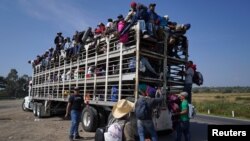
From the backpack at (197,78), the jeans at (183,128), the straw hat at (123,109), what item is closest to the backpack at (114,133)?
the straw hat at (123,109)

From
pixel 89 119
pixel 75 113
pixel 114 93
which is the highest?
pixel 114 93

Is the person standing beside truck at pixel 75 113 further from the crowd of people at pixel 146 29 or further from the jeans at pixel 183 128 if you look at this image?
the jeans at pixel 183 128

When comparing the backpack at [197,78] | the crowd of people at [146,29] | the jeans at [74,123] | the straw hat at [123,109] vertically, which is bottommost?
the jeans at [74,123]

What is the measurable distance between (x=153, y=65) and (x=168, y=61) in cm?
54

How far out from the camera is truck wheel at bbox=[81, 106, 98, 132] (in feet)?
29.2

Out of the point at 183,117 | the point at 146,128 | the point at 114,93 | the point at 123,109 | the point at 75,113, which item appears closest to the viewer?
the point at 146,128

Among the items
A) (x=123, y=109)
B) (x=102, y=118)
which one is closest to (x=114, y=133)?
(x=123, y=109)

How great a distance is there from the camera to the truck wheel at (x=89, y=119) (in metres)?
8.91

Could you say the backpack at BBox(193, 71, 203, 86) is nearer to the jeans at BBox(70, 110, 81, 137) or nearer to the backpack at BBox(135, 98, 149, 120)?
the backpack at BBox(135, 98, 149, 120)

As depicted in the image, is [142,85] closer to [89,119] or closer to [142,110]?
[142,110]

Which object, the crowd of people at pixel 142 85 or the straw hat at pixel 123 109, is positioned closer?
the crowd of people at pixel 142 85

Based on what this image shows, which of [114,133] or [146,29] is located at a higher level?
[146,29]

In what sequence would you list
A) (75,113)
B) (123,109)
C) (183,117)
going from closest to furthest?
(123,109), (183,117), (75,113)

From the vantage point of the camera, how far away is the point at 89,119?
361 inches
